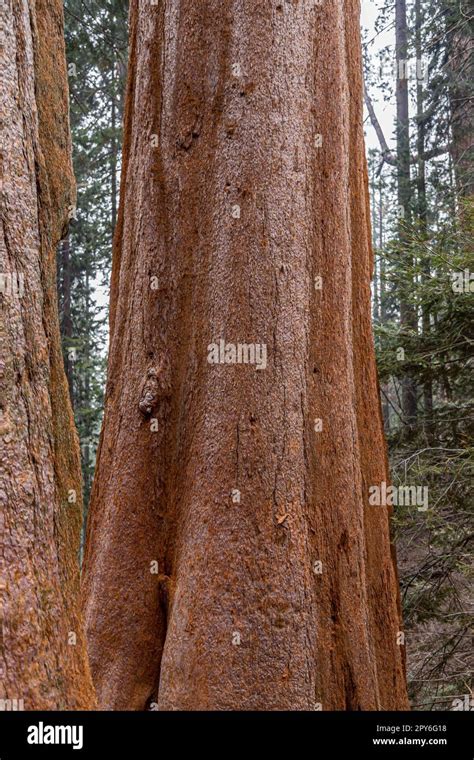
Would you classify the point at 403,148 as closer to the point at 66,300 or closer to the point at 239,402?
the point at 66,300

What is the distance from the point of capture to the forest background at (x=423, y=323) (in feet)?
21.4

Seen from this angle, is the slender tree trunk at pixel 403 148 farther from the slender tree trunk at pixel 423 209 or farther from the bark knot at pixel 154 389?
the bark knot at pixel 154 389

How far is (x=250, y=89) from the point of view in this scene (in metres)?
3.12

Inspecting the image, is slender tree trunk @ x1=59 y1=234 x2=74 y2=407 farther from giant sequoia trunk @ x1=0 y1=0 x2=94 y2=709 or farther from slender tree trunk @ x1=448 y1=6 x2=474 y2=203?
giant sequoia trunk @ x1=0 y1=0 x2=94 y2=709

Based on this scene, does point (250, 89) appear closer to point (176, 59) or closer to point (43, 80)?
point (176, 59)

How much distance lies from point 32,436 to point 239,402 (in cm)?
120

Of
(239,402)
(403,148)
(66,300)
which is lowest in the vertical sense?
(239,402)

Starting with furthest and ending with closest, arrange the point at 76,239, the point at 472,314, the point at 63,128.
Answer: the point at 76,239 < the point at 472,314 < the point at 63,128

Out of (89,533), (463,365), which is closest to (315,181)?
(89,533)

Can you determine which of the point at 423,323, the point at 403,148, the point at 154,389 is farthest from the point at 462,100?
the point at 154,389

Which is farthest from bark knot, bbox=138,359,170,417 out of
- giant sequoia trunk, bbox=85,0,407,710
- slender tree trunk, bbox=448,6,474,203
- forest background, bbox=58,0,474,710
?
slender tree trunk, bbox=448,6,474,203

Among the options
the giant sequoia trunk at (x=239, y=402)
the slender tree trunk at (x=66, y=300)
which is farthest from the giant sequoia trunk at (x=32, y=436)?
the slender tree trunk at (x=66, y=300)

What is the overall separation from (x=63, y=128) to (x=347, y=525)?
1995 millimetres

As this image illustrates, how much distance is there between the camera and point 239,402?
9.52 ft
